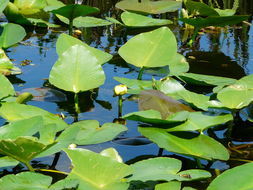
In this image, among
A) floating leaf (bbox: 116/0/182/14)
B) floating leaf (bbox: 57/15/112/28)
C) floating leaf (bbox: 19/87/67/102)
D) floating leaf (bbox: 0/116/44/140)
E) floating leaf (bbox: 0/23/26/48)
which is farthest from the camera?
floating leaf (bbox: 116/0/182/14)

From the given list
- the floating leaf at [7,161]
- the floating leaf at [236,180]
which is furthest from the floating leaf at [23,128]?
the floating leaf at [236,180]

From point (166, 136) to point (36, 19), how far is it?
1127mm

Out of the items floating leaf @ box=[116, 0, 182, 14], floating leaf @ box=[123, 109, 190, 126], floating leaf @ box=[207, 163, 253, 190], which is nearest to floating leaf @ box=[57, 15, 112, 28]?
floating leaf @ box=[116, 0, 182, 14]

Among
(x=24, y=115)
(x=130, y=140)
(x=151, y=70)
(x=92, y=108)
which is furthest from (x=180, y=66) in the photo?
(x=24, y=115)

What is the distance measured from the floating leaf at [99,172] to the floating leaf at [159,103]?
1.01 feet

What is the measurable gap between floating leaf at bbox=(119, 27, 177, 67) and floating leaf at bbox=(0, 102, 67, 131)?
381 millimetres

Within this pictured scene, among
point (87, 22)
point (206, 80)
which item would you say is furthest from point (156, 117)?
point (87, 22)

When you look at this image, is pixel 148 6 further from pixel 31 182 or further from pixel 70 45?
pixel 31 182

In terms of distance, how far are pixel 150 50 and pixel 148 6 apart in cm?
83

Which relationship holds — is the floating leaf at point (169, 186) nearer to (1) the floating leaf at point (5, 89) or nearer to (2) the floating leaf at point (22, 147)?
(2) the floating leaf at point (22, 147)

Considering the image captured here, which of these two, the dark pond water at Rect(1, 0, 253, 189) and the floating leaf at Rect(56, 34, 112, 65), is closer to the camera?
the dark pond water at Rect(1, 0, 253, 189)

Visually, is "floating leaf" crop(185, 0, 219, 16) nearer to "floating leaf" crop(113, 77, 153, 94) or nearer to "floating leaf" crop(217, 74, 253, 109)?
"floating leaf" crop(113, 77, 153, 94)

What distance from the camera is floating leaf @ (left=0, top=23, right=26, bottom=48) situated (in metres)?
1.69

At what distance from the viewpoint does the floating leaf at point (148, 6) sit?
2217 millimetres
